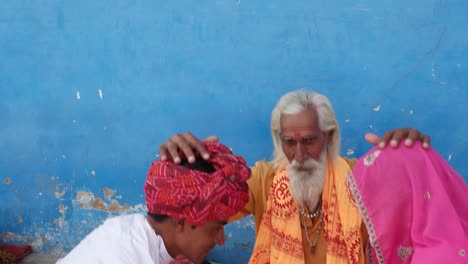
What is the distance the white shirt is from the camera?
2.12 meters

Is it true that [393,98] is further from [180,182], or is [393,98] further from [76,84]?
[76,84]

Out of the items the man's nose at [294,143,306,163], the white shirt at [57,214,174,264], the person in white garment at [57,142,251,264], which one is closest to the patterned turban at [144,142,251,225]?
the person in white garment at [57,142,251,264]

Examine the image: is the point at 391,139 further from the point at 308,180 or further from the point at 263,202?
the point at 263,202

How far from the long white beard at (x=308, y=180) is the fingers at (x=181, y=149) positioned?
86 cm

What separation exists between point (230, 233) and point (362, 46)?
1.58m

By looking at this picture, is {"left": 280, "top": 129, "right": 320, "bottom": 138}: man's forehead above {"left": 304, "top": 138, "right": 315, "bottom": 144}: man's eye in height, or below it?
above

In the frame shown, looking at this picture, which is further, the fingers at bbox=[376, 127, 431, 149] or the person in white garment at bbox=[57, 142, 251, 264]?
the fingers at bbox=[376, 127, 431, 149]

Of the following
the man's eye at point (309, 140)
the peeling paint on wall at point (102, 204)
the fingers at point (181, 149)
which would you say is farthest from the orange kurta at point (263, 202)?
the peeling paint on wall at point (102, 204)

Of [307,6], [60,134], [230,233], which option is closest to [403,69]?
[307,6]

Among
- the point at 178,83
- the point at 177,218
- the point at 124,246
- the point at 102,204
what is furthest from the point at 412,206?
the point at 102,204

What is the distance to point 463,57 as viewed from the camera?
11.0ft

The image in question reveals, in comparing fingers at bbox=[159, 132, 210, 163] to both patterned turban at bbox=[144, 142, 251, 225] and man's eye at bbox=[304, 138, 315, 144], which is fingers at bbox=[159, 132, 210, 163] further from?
man's eye at bbox=[304, 138, 315, 144]

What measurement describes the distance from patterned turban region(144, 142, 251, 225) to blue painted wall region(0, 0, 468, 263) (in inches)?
58.0

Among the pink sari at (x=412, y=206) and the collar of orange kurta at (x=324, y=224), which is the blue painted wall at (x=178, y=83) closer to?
the collar of orange kurta at (x=324, y=224)
